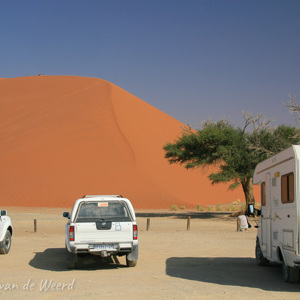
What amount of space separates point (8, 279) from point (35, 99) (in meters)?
70.0

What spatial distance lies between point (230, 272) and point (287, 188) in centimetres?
275

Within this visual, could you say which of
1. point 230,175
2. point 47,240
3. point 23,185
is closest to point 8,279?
point 47,240

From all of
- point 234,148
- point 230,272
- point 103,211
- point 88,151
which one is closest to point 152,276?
point 230,272

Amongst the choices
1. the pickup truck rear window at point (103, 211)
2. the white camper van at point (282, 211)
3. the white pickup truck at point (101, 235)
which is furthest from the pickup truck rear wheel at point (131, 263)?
the white camper van at point (282, 211)

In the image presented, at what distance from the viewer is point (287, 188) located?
8664 mm

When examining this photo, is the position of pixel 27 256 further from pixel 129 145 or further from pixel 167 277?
pixel 129 145

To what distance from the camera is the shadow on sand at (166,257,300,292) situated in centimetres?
892

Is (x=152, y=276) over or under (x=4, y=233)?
A: under

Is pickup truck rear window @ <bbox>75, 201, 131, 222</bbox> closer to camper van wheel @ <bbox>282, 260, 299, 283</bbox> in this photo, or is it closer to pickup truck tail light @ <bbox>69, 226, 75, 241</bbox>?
pickup truck tail light @ <bbox>69, 226, 75, 241</bbox>

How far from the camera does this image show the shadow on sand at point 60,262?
1128 cm

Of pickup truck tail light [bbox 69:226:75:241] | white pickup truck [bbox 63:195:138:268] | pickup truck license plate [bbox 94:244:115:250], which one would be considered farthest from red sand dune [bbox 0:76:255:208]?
pickup truck tail light [bbox 69:226:75:241]

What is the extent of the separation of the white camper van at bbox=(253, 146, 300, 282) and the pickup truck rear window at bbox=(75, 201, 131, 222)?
10.5ft

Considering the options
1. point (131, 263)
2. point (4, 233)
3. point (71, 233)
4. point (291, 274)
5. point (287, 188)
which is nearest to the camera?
point (287, 188)

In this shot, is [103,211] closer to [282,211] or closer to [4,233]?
[4,233]
